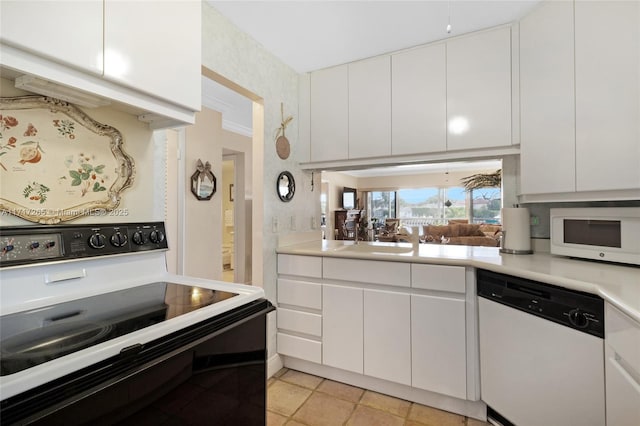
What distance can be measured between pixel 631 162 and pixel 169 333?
1916mm

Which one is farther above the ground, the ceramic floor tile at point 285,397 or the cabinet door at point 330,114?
the cabinet door at point 330,114

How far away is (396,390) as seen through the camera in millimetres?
1953

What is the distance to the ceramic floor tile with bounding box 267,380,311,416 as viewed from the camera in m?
1.83

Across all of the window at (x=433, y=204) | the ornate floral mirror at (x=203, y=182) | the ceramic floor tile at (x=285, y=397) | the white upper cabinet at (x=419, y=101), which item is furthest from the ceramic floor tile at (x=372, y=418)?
the window at (x=433, y=204)

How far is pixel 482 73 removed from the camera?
192 cm

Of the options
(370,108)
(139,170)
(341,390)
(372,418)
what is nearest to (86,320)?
(139,170)

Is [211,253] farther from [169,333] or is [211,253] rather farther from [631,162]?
[631,162]

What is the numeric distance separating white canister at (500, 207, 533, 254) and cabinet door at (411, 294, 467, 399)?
54 cm

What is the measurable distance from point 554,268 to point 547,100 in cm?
90

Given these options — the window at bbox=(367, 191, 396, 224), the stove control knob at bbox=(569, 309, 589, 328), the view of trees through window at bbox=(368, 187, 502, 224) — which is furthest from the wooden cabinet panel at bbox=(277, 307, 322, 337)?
the window at bbox=(367, 191, 396, 224)

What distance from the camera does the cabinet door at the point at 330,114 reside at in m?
2.38

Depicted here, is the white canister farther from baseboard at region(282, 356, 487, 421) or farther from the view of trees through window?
the view of trees through window

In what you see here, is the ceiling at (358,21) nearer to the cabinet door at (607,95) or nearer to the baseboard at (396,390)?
the cabinet door at (607,95)

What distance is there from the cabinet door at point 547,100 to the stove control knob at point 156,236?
195cm
